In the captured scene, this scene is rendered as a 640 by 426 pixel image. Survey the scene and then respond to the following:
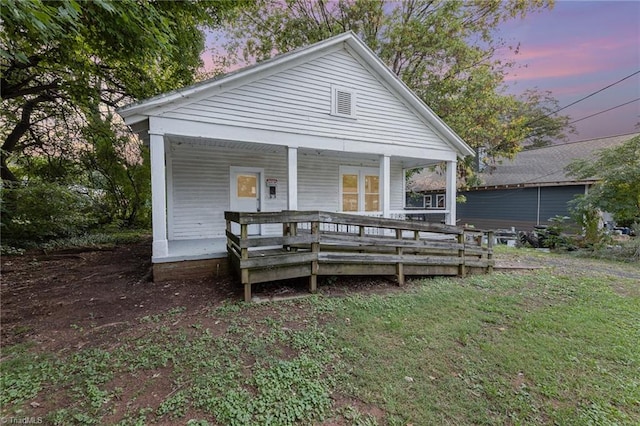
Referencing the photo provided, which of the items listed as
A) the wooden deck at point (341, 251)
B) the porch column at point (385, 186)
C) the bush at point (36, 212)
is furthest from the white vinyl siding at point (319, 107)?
the bush at point (36, 212)

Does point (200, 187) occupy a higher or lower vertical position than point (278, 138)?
lower

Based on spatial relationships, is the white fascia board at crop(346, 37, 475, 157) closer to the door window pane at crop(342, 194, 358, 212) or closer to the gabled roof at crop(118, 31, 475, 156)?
the gabled roof at crop(118, 31, 475, 156)

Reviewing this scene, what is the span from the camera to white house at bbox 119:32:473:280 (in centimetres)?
556

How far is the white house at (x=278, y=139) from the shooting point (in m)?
5.56

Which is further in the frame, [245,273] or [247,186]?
[247,186]

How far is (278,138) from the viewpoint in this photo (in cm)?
649

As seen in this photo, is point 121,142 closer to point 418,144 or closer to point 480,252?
point 418,144

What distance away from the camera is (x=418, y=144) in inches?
336

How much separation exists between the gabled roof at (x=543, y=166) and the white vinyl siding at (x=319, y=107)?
1147cm

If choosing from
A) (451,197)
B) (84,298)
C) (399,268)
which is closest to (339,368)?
(399,268)

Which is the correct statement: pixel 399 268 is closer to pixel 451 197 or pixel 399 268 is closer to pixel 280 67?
pixel 451 197

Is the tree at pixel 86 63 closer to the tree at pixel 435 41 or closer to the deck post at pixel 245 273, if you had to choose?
the deck post at pixel 245 273

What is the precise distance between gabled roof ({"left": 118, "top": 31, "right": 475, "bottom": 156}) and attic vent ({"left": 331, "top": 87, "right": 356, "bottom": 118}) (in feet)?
3.56

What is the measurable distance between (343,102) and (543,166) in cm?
1683
